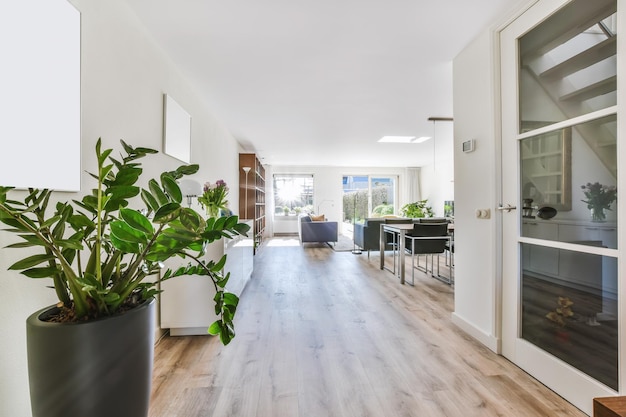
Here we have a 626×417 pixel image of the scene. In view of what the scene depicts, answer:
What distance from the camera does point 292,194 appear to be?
31.0ft

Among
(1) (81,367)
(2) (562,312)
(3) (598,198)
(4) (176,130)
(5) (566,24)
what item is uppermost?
(5) (566,24)

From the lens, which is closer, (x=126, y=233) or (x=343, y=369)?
(x=126, y=233)

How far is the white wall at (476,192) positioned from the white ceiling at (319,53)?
260 millimetres

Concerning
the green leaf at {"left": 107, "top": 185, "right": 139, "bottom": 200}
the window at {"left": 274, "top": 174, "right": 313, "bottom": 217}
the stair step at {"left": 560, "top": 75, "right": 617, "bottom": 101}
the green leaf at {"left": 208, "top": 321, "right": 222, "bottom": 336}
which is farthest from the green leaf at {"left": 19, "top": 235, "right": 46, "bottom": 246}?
the window at {"left": 274, "top": 174, "right": 313, "bottom": 217}

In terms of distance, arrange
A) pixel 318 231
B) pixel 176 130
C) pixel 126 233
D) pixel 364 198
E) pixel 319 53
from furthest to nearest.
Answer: pixel 364 198 → pixel 318 231 → pixel 176 130 → pixel 319 53 → pixel 126 233

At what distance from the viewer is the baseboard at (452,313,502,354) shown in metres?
1.98

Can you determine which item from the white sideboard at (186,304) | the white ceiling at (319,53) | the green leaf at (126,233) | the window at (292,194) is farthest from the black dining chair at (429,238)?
the window at (292,194)

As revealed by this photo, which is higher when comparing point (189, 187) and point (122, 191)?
point (189, 187)

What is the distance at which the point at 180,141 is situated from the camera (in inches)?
105

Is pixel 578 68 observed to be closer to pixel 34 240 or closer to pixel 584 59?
pixel 584 59

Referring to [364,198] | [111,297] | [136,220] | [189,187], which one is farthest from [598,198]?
[364,198]

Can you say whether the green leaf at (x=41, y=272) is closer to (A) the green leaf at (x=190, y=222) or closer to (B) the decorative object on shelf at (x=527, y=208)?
(A) the green leaf at (x=190, y=222)

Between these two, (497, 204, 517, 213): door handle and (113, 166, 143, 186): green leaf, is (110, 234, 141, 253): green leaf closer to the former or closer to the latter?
(113, 166, 143, 186): green leaf

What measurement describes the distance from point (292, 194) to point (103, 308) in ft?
28.2
